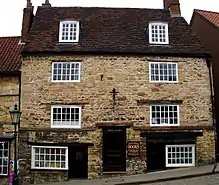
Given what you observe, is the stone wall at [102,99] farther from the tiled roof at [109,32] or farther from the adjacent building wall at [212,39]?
the adjacent building wall at [212,39]

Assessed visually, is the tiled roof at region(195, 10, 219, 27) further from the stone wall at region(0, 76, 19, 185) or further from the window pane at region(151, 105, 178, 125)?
the stone wall at region(0, 76, 19, 185)

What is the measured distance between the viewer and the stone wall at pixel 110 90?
2012 centimetres

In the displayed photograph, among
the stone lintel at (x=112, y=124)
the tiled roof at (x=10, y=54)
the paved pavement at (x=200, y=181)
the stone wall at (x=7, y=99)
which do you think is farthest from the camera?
the tiled roof at (x=10, y=54)

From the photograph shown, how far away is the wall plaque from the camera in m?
19.8

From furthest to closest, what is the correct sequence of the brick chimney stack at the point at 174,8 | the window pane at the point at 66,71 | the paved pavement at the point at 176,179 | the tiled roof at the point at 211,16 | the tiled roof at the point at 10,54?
the tiled roof at the point at 211,16 → the brick chimney stack at the point at 174,8 → the tiled roof at the point at 10,54 → the window pane at the point at 66,71 → the paved pavement at the point at 176,179

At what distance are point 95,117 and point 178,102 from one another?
15.7 ft

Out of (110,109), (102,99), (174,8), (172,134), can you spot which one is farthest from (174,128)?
(174,8)

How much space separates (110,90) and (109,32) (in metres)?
4.13

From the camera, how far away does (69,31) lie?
21703mm

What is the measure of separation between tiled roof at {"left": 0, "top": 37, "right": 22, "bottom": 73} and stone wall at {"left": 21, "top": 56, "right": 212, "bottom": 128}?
49.4 inches

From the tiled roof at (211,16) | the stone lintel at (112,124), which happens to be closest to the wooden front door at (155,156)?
the stone lintel at (112,124)

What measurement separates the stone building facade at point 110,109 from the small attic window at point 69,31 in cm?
22

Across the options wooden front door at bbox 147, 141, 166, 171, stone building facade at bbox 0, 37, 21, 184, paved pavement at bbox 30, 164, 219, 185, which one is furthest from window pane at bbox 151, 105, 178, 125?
stone building facade at bbox 0, 37, 21, 184

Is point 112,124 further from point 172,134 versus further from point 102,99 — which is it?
point 172,134
